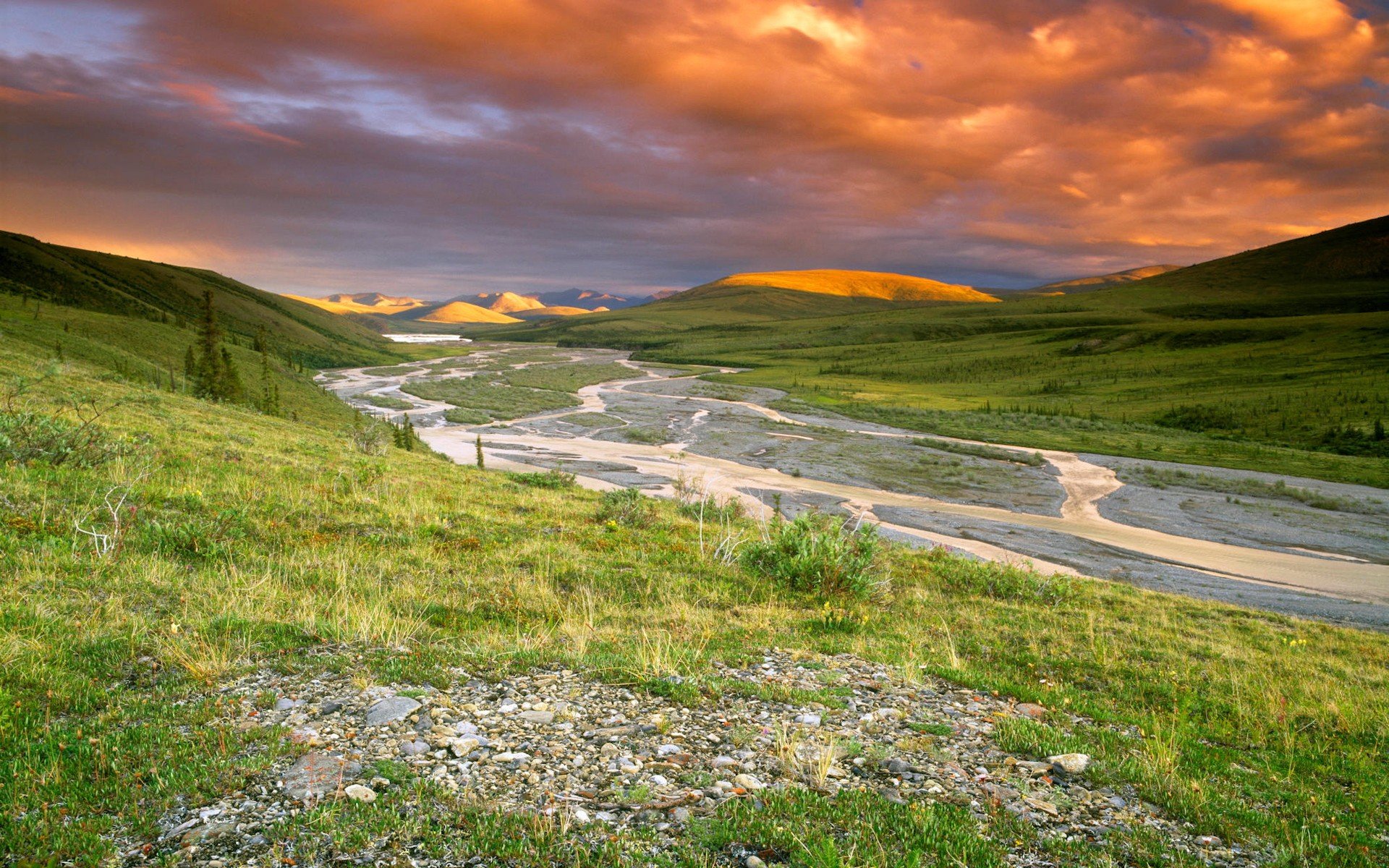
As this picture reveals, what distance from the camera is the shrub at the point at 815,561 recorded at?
1139cm

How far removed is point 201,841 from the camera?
3.66 metres

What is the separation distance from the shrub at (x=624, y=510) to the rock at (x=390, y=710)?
9.56m

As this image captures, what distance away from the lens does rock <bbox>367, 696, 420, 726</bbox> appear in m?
5.21

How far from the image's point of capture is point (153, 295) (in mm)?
140250

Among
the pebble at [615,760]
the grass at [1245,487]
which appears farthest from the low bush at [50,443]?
the grass at [1245,487]

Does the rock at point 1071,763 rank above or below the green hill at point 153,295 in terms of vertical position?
below

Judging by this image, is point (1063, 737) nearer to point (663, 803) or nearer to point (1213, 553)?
point (663, 803)

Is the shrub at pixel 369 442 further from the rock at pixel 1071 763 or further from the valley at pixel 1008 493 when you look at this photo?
the rock at pixel 1071 763

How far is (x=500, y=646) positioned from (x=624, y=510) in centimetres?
922

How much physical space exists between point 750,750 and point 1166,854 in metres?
2.77

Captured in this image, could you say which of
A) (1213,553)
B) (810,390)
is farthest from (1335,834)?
(810,390)

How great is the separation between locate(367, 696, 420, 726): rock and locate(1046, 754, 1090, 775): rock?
525 centimetres

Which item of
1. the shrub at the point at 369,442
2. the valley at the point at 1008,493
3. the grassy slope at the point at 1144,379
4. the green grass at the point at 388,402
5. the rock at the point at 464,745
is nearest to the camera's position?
the rock at the point at 464,745

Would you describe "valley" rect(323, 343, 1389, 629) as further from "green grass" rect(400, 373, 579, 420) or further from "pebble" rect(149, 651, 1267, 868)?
"pebble" rect(149, 651, 1267, 868)
